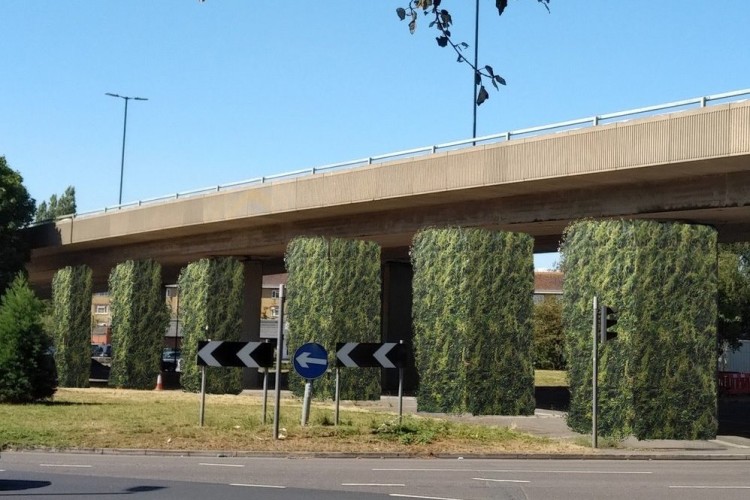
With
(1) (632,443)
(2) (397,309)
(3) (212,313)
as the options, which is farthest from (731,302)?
(1) (632,443)

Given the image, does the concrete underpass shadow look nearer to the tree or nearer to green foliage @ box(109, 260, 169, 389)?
green foliage @ box(109, 260, 169, 389)

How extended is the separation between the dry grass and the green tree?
2862 cm

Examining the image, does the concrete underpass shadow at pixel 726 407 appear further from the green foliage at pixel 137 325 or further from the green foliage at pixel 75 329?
the green foliage at pixel 75 329

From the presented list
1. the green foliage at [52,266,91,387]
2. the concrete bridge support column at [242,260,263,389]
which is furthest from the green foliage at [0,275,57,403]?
the green foliage at [52,266,91,387]

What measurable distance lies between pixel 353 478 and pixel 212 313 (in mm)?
28518

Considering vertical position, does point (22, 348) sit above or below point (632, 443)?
above

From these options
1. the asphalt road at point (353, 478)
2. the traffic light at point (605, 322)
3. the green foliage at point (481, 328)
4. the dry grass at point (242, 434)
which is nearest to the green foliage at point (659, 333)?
the traffic light at point (605, 322)

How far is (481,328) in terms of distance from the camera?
104 feet

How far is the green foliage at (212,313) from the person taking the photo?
4416 cm

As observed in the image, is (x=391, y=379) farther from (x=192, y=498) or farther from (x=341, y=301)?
(x=192, y=498)

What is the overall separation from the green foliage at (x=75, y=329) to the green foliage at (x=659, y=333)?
2967 centimetres

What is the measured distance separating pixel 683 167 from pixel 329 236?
1638cm

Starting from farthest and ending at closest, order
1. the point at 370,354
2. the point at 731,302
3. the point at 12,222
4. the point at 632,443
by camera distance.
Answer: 1. the point at 731,302
2. the point at 12,222
3. the point at 632,443
4. the point at 370,354

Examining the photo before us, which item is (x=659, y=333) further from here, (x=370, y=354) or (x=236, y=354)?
(x=236, y=354)
